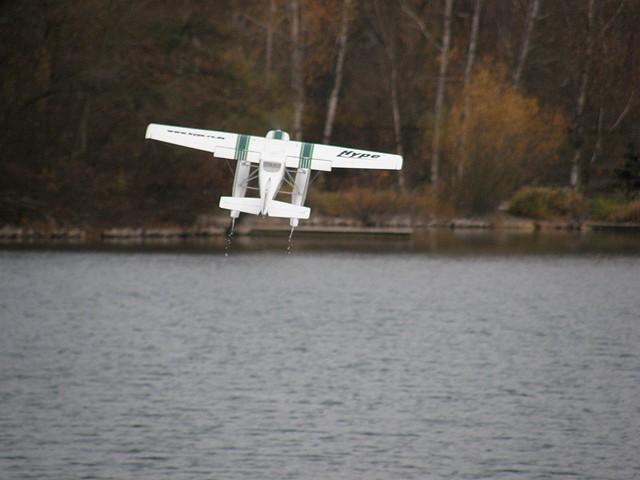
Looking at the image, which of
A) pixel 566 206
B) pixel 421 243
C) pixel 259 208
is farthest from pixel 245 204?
pixel 421 243

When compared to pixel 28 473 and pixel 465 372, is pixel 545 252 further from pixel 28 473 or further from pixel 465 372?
pixel 28 473

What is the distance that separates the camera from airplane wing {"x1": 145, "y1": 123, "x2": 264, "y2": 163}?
9480 mm

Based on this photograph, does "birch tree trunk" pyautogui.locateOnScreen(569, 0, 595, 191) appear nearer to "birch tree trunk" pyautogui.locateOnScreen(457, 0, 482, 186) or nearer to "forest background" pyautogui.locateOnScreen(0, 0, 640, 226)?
"forest background" pyautogui.locateOnScreen(0, 0, 640, 226)

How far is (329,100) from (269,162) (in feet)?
234

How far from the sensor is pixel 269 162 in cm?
913

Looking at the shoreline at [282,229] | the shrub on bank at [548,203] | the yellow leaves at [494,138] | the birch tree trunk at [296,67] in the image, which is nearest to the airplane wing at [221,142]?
the birch tree trunk at [296,67]

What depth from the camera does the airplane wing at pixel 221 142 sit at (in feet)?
31.1

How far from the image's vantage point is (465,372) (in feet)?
209

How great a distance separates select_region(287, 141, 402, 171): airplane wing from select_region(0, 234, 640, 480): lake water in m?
34.0

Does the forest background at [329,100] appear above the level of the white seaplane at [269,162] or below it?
above

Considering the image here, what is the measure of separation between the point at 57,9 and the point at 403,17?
98.6 ft

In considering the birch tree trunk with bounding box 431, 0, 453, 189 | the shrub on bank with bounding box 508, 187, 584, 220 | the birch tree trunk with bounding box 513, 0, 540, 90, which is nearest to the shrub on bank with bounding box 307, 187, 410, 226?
the birch tree trunk with bounding box 431, 0, 453, 189

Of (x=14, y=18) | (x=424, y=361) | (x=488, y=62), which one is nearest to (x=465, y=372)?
(x=424, y=361)

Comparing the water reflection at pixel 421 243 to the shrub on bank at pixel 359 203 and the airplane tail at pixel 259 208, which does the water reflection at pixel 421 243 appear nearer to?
the shrub on bank at pixel 359 203
